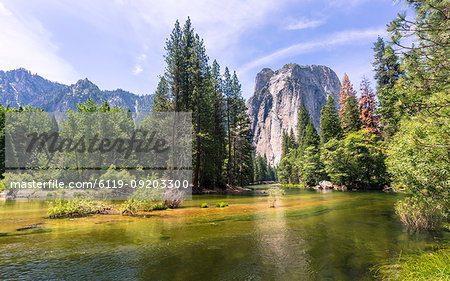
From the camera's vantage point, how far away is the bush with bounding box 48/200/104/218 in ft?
42.5

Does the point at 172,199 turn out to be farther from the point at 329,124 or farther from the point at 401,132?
the point at 329,124

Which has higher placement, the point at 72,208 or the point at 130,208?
the point at 72,208

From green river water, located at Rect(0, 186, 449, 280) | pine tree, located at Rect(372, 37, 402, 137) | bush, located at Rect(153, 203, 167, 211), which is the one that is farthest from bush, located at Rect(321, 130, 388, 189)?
bush, located at Rect(153, 203, 167, 211)

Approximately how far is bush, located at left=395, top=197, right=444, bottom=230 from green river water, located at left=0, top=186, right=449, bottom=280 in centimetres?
66

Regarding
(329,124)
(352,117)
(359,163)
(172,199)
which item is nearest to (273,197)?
(172,199)

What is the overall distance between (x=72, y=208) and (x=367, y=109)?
5336cm

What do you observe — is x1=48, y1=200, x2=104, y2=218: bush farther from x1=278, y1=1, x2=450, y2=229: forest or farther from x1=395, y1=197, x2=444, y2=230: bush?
x1=395, y1=197, x2=444, y2=230: bush

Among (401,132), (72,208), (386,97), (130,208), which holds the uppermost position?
(386,97)

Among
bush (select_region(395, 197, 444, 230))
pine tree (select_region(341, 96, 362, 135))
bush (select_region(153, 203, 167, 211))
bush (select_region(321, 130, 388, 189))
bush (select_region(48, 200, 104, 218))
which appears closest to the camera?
bush (select_region(395, 197, 444, 230))

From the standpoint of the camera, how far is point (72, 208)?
1323 cm

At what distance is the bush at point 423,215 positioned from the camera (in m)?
9.78

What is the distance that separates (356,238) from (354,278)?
399cm

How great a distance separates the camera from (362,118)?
47.7 metres

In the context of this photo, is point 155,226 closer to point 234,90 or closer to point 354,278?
point 354,278
